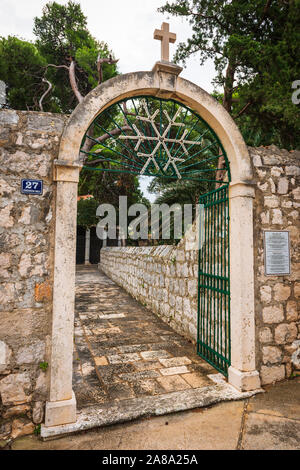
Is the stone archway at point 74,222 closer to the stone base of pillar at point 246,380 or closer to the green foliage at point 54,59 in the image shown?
the stone base of pillar at point 246,380

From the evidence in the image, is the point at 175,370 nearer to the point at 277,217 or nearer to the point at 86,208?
the point at 277,217

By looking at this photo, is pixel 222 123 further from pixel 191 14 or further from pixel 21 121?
pixel 191 14

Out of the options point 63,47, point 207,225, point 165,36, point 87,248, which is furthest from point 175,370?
point 87,248

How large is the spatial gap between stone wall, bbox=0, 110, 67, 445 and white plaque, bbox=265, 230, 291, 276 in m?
2.50

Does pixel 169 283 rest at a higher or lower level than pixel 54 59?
lower

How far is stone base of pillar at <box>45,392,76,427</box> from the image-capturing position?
244 cm

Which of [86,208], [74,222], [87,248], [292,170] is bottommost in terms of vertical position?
[87,248]

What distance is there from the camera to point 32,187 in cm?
261

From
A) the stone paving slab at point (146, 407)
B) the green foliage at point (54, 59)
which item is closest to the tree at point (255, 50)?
the stone paving slab at point (146, 407)

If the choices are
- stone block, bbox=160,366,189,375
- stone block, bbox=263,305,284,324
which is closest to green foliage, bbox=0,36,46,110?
stone block, bbox=160,366,189,375

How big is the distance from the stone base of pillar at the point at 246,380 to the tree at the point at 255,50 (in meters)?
4.66

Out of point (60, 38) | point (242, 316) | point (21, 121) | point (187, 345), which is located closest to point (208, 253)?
point (242, 316)

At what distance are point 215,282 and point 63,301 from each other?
2.10 meters

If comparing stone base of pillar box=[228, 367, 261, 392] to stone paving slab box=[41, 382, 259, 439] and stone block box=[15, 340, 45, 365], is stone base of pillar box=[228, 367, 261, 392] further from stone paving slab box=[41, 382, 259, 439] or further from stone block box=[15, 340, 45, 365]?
stone block box=[15, 340, 45, 365]
